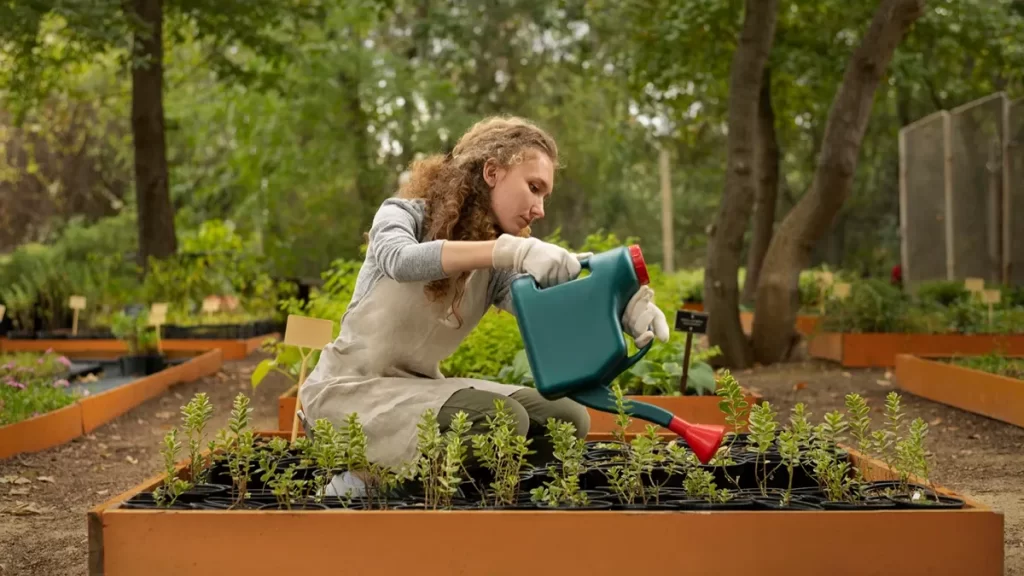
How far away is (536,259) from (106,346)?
868cm

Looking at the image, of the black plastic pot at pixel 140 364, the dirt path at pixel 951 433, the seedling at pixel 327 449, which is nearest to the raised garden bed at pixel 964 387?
the dirt path at pixel 951 433

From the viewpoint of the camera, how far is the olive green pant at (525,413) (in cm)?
306

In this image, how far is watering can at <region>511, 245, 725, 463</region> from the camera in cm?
277

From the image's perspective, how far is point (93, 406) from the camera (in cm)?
642

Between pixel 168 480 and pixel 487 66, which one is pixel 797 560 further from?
pixel 487 66

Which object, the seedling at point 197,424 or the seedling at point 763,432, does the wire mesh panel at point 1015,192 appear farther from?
the seedling at point 197,424

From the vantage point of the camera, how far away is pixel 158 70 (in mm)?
12242

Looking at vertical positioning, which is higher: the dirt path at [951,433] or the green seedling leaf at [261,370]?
the green seedling leaf at [261,370]

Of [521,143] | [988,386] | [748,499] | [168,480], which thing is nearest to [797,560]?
[748,499]

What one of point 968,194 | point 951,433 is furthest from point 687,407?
point 968,194

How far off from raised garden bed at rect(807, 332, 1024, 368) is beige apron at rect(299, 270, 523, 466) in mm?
6724

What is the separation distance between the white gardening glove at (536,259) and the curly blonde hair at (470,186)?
35 centimetres

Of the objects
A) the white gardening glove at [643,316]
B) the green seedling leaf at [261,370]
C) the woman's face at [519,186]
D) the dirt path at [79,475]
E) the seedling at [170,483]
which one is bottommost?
the dirt path at [79,475]

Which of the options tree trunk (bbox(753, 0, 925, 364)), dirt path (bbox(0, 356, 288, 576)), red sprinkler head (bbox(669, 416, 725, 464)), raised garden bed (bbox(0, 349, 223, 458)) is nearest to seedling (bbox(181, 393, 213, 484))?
dirt path (bbox(0, 356, 288, 576))
